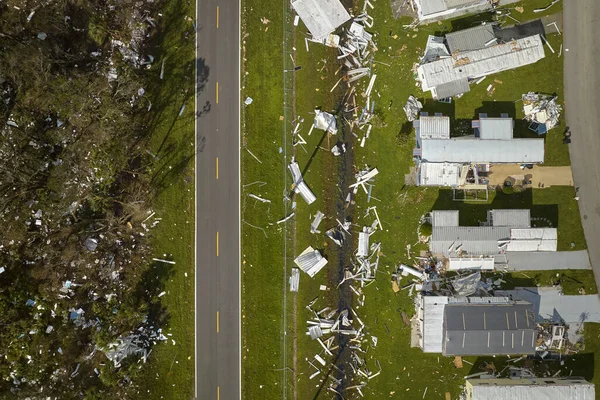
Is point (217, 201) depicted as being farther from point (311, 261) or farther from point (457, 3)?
point (457, 3)

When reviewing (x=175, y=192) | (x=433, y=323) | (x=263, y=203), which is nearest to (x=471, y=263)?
(x=433, y=323)

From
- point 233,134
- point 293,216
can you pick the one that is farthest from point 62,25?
point 293,216

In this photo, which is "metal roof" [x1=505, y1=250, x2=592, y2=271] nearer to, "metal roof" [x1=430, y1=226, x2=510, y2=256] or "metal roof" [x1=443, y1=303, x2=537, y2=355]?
"metal roof" [x1=430, y1=226, x2=510, y2=256]

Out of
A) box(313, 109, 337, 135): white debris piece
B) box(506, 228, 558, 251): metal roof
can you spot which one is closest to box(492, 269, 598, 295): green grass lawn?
box(506, 228, 558, 251): metal roof

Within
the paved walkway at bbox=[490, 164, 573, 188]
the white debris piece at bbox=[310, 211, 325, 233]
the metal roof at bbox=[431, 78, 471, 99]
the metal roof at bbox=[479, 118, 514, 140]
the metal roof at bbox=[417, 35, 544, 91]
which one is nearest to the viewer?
the metal roof at bbox=[479, 118, 514, 140]

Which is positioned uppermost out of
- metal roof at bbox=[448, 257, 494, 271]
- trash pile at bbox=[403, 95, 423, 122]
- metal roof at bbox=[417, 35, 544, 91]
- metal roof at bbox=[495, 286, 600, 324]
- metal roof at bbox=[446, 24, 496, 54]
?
metal roof at bbox=[446, 24, 496, 54]

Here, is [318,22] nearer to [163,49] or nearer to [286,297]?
[163,49]

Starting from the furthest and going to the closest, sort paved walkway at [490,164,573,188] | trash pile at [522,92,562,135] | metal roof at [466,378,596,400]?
paved walkway at [490,164,573,188]
trash pile at [522,92,562,135]
metal roof at [466,378,596,400]

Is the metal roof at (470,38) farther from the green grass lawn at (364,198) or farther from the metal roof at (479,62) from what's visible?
the green grass lawn at (364,198)
